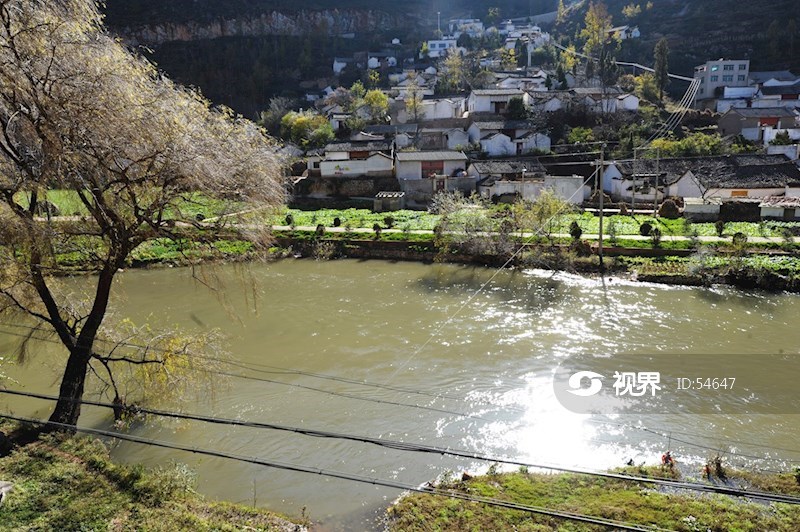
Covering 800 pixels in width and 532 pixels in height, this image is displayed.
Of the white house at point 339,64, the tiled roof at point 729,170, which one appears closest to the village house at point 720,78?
the tiled roof at point 729,170

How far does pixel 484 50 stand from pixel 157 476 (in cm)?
7555

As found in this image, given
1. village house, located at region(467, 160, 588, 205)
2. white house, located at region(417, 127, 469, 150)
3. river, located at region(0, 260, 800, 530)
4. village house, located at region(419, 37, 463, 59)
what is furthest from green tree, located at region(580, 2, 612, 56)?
river, located at region(0, 260, 800, 530)

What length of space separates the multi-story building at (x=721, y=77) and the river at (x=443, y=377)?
4341 cm

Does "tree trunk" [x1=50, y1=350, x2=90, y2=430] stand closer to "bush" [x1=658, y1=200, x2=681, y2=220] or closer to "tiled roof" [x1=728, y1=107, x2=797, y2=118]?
"bush" [x1=658, y1=200, x2=681, y2=220]

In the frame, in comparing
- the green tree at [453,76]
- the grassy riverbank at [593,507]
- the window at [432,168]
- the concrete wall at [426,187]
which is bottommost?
the grassy riverbank at [593,507]

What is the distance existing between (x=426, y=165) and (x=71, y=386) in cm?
3191

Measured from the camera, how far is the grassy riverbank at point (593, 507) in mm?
7609

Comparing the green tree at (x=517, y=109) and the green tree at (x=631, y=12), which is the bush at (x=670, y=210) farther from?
the green tree at (x=631, y=12)

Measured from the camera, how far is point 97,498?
6594mm

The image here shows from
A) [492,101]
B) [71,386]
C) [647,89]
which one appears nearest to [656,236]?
[71,386]

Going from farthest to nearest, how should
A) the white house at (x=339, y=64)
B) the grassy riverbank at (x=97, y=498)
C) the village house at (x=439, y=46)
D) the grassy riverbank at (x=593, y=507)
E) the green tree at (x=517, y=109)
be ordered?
the village house at (x=439, y=46), the white house at (x=339, y=64), the green tree at (x=517, y=109), the grassy riverbank at (x=593, y=507), the grassy riverbank at (x=97, y=498)

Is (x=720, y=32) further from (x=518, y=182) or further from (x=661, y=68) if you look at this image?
(x=518, y=182)

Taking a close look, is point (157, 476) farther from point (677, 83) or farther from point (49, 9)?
point (677, 83)

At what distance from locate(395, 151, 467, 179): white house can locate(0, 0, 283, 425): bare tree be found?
30.3 meters
